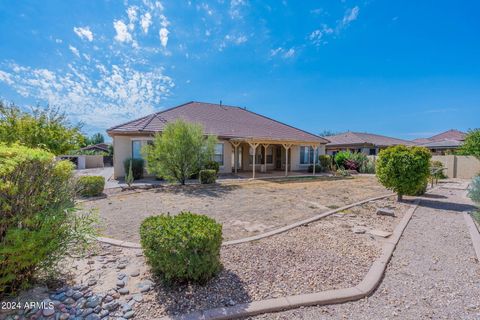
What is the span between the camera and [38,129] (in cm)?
835

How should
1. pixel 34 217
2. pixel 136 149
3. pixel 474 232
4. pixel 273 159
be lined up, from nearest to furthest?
pixel 34 217 < pixel 474 232 < pixel 136 149 < pixel 273 159

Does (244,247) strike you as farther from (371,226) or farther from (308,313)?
(371,226)

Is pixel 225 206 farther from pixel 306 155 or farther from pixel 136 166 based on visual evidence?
pixel 306 155

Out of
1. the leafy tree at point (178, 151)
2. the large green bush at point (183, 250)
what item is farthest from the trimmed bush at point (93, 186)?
the large green bush at point (183, 250)

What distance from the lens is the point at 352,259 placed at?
3957mm

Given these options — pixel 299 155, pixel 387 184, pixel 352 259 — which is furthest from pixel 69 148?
pixel 299 155

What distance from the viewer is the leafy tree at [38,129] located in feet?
26.2

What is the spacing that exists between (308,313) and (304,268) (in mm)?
996

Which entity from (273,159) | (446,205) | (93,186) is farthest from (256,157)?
(446,205)

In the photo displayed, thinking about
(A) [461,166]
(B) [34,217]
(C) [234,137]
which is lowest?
(B) [34,217]

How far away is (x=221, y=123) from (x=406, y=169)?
1329 centimetres

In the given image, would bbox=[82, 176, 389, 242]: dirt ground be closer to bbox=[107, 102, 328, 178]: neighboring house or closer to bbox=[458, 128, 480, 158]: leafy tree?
bbox=[107, 102, 328, 178]: neighboring house

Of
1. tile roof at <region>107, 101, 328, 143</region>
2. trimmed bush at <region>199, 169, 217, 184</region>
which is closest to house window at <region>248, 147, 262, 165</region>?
tile roof at <region>107, 101, 328, 143</region>

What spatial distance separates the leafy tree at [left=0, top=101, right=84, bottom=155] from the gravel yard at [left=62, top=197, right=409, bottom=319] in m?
6.53
